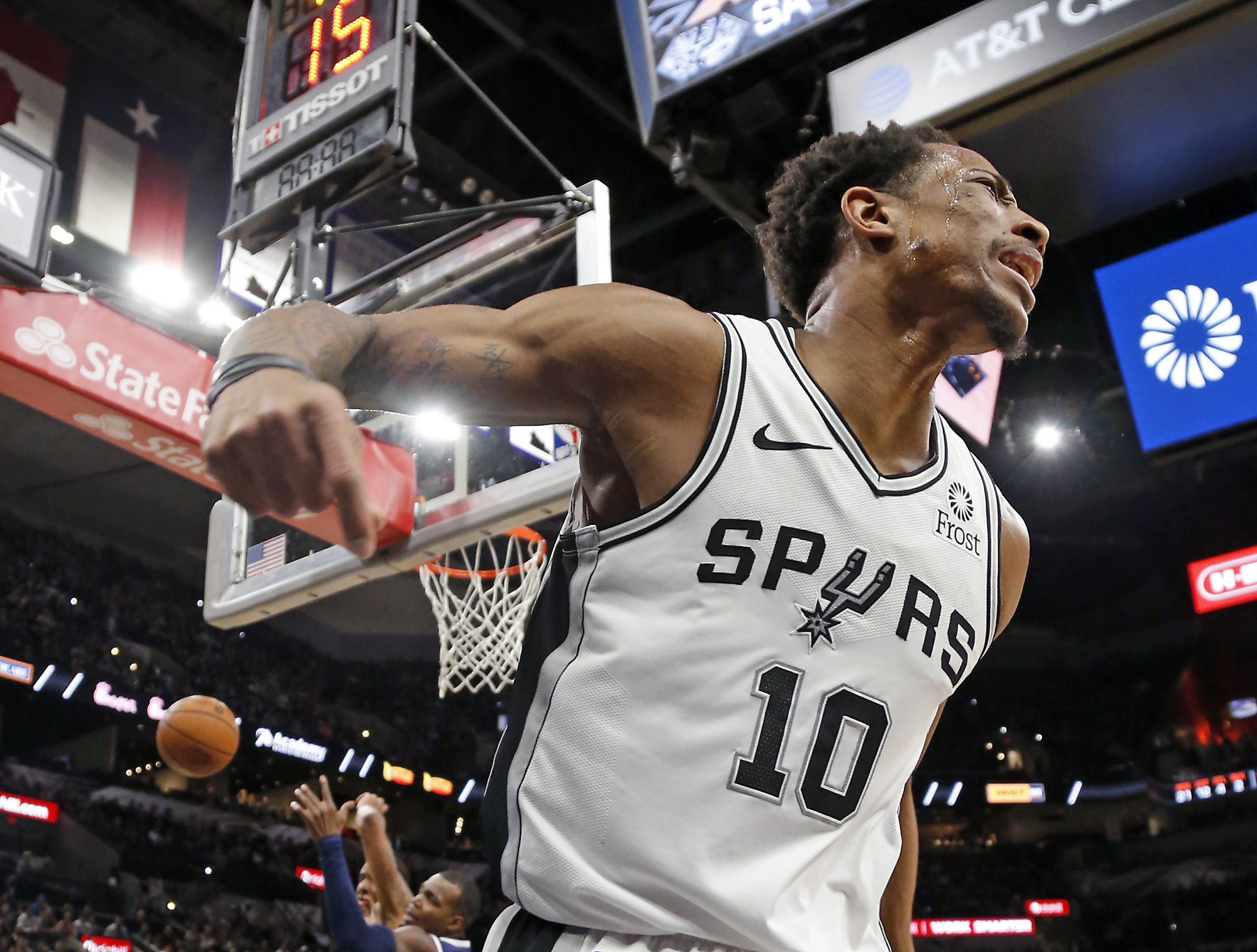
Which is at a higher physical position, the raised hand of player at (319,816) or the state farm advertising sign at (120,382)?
the state farm advertising sign at (120,382)

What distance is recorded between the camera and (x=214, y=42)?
29.6ft

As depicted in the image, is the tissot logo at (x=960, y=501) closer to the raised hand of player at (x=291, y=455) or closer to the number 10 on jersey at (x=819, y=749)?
the number 10 on jersey at (x=819, y=749)

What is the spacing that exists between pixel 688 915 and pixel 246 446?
73cm

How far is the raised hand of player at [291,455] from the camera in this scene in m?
1.10

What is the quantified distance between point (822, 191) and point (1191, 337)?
397 cm

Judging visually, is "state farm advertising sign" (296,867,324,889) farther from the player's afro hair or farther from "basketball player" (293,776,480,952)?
the player's afro hair

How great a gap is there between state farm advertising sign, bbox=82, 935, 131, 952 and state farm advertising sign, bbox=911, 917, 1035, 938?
1060cm

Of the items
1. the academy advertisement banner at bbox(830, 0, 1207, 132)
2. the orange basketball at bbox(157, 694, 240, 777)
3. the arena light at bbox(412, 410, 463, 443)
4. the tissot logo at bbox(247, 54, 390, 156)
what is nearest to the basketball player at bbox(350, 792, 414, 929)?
the orange basketball at bbox(157, 694, 240, 777)

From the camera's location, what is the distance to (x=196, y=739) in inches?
202

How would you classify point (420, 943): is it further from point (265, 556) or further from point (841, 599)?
point (841, 599)

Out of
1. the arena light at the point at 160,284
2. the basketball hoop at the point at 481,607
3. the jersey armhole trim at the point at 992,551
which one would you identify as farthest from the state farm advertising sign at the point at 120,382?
the arena light at the point at 160,284

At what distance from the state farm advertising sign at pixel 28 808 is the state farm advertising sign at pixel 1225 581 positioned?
1105 cm

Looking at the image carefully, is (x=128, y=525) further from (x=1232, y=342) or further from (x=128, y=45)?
(x=1232, y=342)

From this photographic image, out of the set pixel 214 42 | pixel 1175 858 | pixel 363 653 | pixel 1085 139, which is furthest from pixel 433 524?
pixel 1175 858
